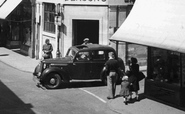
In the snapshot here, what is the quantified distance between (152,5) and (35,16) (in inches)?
554

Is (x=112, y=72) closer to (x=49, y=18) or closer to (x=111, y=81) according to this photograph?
(x=111, y=81)

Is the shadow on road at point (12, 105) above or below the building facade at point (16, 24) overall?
below

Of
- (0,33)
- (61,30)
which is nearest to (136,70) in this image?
(61,30)

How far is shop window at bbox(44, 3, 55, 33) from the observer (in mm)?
26188

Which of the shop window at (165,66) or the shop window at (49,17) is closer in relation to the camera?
the shop window at (165,66)

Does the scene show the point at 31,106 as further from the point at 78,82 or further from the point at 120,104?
the point at 78,82

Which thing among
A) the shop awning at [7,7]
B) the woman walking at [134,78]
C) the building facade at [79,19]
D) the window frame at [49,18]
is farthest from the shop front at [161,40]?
the shop awning at [7,7]

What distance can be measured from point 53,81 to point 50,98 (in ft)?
6.34

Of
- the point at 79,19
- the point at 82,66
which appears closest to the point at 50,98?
the point at 82,66

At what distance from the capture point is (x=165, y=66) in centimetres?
1512

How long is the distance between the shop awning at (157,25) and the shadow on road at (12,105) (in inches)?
170

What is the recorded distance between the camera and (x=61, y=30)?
2516cm

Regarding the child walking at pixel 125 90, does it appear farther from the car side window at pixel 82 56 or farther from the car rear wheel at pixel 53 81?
the car rear wheel at pixel 53 81

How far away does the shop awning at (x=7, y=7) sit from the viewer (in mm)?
28281
